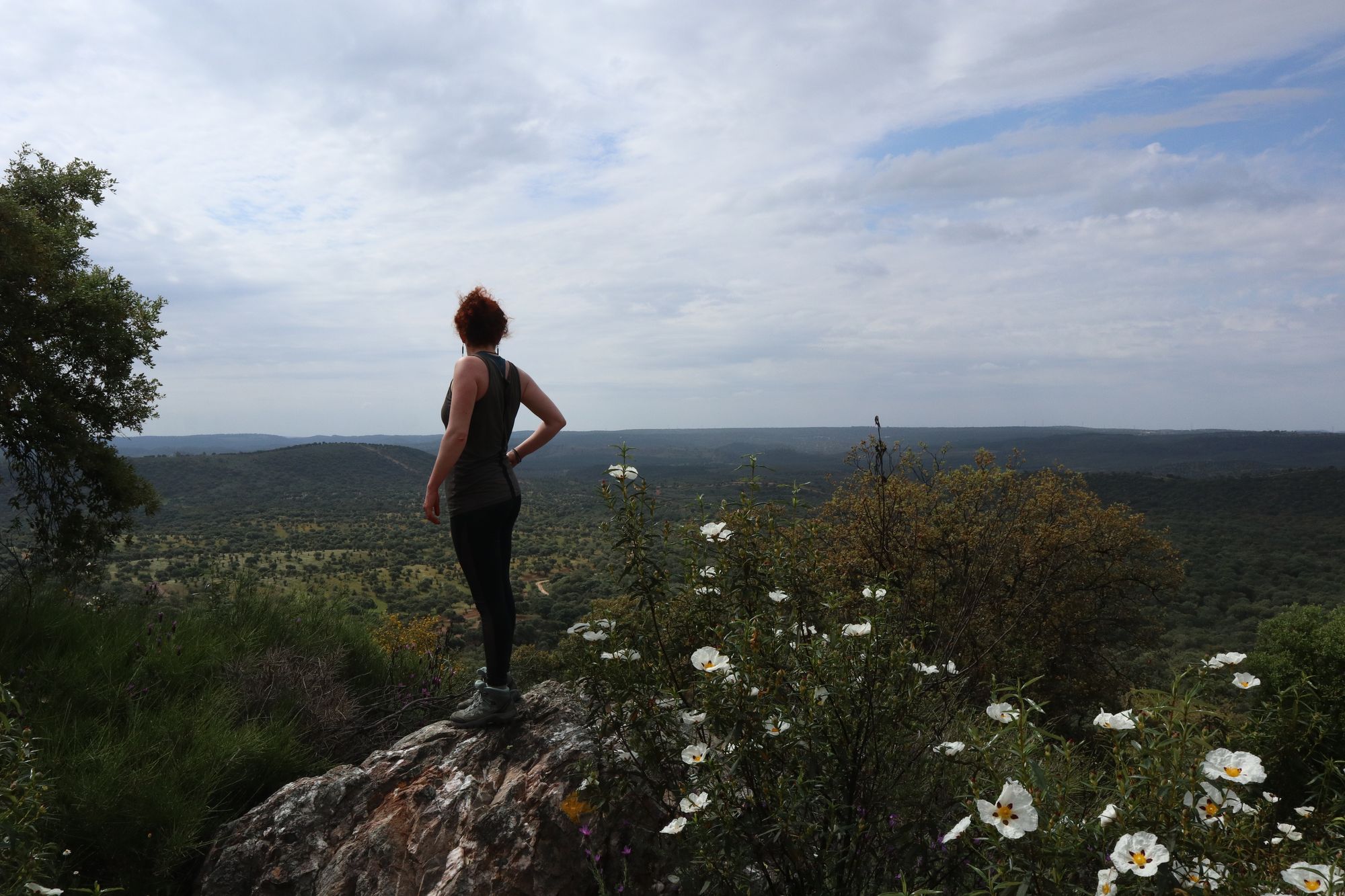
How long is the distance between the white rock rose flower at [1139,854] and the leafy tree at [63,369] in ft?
34.2

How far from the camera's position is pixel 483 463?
152 inches

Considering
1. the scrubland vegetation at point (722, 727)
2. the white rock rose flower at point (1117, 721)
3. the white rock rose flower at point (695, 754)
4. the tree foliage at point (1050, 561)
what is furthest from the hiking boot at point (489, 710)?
the tree foliage at point (1050, 561)

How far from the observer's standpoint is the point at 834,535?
650 inches

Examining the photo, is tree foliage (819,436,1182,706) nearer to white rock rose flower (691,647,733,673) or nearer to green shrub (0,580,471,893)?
green shrub (0,580,471,893)

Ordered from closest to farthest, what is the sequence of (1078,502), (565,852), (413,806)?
(565,852), (413,806), (1078,502)

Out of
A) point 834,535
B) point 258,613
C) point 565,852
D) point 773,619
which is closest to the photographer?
point 773,619

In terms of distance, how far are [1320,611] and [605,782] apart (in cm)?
1895

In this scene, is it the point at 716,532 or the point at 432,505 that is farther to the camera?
the point at 432,505

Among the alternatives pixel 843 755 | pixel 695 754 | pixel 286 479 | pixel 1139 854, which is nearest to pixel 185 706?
pixel 695 754

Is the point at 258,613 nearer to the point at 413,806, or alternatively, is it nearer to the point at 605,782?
the point at 413,806

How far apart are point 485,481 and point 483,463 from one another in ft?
0.35

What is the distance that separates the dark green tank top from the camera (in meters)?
3.84

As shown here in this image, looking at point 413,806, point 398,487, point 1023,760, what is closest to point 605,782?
point 413,806

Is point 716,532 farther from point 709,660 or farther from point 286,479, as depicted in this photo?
point 286,479
